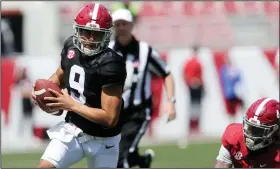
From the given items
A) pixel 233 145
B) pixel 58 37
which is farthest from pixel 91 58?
pixel 58 37

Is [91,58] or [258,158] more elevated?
[91,58]

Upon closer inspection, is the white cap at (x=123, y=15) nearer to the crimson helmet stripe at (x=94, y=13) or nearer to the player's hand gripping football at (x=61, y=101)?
the crimson helmet stripe at (x=94, y=13)

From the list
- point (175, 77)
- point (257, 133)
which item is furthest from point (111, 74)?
point (175, 77)

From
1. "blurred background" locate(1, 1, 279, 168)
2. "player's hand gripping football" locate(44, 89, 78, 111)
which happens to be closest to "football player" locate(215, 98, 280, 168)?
"player's hand gripping football" locate(44, 89, 78, 111)

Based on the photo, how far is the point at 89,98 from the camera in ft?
18.4

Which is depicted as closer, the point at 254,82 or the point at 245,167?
the point at 245,167

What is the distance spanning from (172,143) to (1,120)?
10.4 feet

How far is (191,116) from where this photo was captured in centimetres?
1526

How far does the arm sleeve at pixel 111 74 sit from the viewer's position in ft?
17.9

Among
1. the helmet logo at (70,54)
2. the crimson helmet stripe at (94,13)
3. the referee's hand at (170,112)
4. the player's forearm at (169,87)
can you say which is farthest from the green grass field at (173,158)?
the crimson helmet stripe at (94,13)

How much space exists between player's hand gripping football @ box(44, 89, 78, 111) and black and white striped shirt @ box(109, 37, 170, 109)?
1946 mm

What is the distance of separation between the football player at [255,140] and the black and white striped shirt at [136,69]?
7.03 feet

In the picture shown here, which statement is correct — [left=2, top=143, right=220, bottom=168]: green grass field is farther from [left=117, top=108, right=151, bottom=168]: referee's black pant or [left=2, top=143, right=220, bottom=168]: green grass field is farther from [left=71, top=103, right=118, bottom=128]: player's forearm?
[left=71, top=103, right=118, bottom=128]: player's forearm

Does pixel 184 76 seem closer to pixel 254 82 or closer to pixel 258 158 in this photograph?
pixel 254 82
